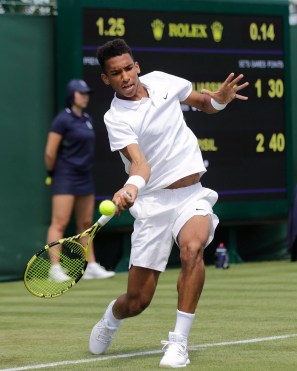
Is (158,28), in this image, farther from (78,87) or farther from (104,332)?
(104,332)

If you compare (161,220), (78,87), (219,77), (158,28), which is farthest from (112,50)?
(219,77)

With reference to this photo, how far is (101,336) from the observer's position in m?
7.36

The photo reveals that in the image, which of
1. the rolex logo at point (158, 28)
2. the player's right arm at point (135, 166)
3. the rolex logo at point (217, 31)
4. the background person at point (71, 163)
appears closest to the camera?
the player's right arm at point (135, 166)

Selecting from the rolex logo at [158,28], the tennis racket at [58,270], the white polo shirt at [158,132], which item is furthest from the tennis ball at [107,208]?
the rolex logo at [158,28]

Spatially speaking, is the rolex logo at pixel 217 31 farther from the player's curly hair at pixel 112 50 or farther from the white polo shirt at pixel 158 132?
the player's curly hair at pixel 112 50

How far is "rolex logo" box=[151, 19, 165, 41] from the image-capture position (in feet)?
44.6

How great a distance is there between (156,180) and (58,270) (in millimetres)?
750

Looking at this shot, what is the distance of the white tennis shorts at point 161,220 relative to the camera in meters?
7.03

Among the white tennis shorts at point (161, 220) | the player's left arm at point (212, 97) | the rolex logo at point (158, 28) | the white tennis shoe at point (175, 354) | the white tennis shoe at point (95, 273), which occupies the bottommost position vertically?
the white tennis shoe at point (175, 354)

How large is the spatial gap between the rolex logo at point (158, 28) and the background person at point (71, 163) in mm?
1282

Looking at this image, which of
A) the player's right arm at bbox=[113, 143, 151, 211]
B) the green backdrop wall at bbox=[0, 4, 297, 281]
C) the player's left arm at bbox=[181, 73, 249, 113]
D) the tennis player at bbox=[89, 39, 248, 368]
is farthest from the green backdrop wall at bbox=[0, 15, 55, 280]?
the player's right arm at bbox=[113, 143, 151, 211]

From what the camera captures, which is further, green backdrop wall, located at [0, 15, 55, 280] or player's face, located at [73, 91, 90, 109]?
green backdrop wall, located at [0, 15, 55, 280]

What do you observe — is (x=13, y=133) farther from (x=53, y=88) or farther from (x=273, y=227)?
(x=273, y=227)

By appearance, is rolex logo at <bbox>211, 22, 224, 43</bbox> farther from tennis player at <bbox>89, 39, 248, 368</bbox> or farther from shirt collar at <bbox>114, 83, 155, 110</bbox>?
shirt collar at <bbox>114, 83, 155, 110</bbox>
